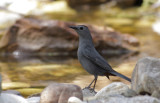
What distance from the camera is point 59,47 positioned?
27.2ft

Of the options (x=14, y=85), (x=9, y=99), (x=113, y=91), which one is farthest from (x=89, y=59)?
(x=14, y=85)

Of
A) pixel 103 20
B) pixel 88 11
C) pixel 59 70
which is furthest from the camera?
pixel 88 11

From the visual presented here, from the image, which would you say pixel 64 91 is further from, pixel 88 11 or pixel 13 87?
pixel 88 11

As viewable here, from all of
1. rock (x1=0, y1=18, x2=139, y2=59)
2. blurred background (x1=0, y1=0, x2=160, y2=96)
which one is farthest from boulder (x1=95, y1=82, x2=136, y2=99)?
rock (x1=0, y1=18, x2=139, y2=59)

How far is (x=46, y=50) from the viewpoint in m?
8.24

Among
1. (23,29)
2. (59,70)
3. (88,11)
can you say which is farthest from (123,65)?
(88,11)

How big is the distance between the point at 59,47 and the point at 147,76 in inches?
201

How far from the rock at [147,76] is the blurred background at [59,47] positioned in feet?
5.33

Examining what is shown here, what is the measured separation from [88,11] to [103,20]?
2358 mm

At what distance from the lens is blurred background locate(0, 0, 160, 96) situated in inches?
230

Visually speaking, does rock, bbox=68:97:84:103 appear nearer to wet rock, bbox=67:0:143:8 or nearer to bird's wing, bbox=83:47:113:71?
bird's wing, bbox=83:47:113:71

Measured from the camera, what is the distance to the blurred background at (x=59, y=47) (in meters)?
5.84

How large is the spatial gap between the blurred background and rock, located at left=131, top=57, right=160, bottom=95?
64.0 inches

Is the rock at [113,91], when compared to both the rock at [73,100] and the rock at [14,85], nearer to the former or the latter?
the rock at [73,100]
